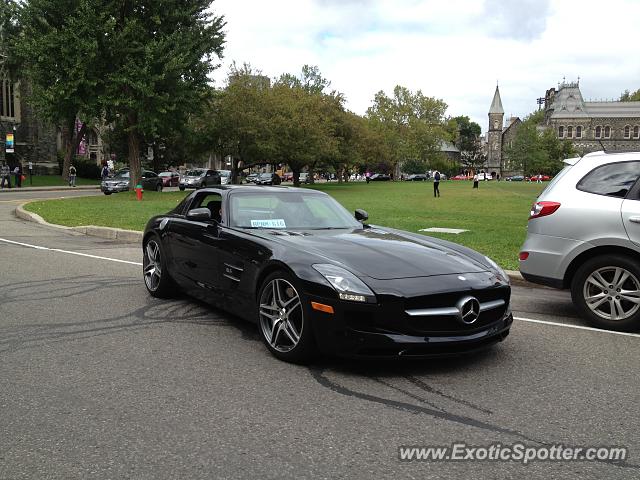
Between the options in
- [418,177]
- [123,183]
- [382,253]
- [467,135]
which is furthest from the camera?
[467,135]

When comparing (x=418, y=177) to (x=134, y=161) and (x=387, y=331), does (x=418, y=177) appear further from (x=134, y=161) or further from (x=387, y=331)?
(x=387, y=331)

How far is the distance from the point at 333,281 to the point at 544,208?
3.18 m

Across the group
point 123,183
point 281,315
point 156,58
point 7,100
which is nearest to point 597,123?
point 7,100

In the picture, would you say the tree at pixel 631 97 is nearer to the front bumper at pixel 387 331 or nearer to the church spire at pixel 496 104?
the church spire at pixel 496 104

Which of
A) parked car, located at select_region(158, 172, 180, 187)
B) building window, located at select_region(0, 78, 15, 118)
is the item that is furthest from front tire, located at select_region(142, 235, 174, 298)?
building window, located at select_region(0, 78, 15, 118)

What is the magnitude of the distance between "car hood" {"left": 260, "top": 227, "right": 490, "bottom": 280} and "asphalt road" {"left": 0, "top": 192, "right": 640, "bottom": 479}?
2.47 ft

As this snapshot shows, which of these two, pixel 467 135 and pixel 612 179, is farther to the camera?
pixel 467 135

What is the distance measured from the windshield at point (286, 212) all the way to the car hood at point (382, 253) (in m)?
0.28

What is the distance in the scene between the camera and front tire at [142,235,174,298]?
6.66m

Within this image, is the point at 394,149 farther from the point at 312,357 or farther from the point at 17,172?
the point at 312,357

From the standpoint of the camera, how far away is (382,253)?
4.73 metres

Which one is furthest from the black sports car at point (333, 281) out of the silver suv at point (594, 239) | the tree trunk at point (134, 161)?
the tree trunk at point (134, 161)

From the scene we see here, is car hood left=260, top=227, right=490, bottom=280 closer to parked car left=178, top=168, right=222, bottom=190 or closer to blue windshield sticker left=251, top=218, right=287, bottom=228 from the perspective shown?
blue windshield sticker left=251, top=218, right=287, bottom=228

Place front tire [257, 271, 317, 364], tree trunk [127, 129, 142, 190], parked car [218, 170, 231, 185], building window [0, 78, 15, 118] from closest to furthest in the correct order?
front tire [257, 271, 317, 364]
tree trunk [127, 129, 142, 190]
parked car [218, 170, 231, 185]
building window [0, 78, 15, 118]
